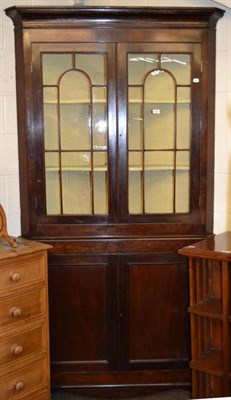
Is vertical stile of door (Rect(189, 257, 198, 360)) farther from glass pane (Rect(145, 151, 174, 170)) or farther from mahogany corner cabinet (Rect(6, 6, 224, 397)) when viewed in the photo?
glass pane (Rect(145, 151, 174, 170))

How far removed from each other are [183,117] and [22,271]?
4.01 feet

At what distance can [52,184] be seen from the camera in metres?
2.81

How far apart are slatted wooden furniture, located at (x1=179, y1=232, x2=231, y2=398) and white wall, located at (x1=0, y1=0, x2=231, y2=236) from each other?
0.42 meters

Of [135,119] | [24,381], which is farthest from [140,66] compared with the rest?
[24,381]

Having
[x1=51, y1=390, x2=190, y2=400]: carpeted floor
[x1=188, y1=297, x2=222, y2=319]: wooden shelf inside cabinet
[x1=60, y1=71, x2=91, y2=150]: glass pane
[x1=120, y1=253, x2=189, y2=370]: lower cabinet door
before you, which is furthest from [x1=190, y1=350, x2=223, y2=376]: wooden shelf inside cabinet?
[x1=60, y1=71, x2=91, y2=150]: glass pane

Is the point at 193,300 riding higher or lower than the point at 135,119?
lower

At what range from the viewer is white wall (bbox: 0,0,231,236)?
278 cm

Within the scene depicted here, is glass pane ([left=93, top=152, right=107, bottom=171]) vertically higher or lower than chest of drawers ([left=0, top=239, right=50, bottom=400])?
higher

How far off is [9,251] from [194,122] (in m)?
1.23

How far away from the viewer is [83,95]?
276 centimetres

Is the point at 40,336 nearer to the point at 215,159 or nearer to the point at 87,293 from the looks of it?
the point at 87,293

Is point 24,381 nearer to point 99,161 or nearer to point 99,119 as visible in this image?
point 99,161

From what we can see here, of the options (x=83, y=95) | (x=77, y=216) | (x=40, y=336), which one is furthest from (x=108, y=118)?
(x=40, y=336)

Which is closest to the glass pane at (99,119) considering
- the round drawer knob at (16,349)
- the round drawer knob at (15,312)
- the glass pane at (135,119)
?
the glass pane at (135,119)
